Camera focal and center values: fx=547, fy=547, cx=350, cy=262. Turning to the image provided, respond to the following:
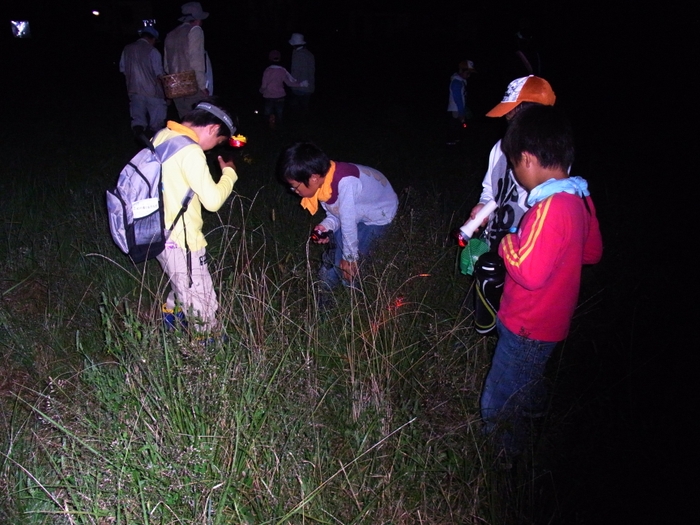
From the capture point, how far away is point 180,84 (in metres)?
5.58

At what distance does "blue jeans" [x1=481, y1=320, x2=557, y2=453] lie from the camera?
2.16 m

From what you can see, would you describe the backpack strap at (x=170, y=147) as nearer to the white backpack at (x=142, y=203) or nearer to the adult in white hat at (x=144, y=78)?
the white backpack at (x=142, y=203)

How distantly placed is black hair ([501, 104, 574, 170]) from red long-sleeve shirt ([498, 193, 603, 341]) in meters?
0.17

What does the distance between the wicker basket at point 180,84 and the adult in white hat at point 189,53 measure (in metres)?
0.14

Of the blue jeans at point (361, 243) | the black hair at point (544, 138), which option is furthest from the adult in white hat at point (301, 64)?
the black hair at point (544, 138)

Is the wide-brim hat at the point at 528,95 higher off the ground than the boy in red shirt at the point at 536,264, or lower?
higher

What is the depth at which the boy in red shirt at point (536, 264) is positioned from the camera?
6.28 ft

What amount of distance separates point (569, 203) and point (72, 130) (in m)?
9.20

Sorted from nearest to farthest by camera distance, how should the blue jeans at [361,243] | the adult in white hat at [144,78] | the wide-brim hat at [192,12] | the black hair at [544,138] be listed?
the black hair at [544,138] < the blue jeans at [361,243] < the wide-brim hat at [192,12] < the adult in white hat at [144,78]

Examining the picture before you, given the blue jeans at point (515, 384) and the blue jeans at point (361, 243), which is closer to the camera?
the blue jeans at point (515, 384)

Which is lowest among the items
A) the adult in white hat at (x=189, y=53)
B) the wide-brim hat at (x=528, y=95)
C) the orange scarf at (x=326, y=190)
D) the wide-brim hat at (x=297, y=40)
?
the orange scarf at (x=326, y=190)

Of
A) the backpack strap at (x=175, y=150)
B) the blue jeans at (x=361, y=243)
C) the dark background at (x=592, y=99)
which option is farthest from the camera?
the blue jeans at (x=361, y=243)

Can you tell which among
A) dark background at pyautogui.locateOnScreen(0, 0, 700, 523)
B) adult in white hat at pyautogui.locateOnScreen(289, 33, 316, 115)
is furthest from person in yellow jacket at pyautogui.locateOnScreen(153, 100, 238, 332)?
adult in white hat at pyautogui.locateOnScreen(289, 33, 316, 115)

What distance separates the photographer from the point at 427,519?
6.39 ft
